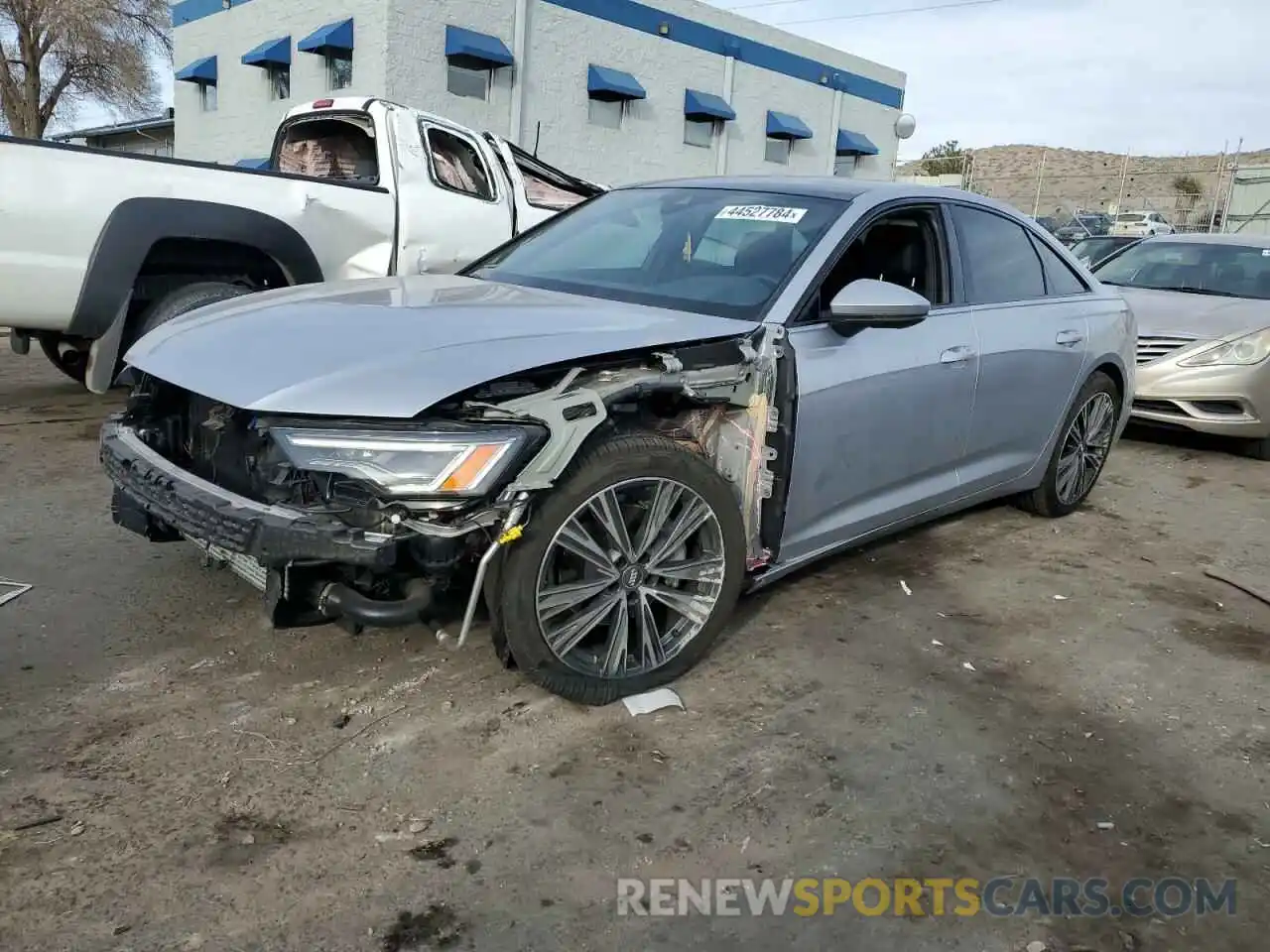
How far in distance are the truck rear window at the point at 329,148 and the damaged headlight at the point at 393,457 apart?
199 inches

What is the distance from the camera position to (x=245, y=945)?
2.12 meters

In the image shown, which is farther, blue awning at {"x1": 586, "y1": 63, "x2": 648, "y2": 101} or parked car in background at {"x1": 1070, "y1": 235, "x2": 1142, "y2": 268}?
blue awning at {"x1": 586, "y1": 63, "x2": 648, "y2": 101}

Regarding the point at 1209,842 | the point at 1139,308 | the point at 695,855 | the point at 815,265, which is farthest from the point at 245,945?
the point at 1139,308

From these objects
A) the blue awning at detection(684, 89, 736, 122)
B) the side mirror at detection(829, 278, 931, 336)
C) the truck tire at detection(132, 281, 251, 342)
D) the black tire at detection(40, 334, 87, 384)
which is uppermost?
the blue awning at detection(684, 89, 736, 122)

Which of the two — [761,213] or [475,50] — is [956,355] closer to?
[761,213]

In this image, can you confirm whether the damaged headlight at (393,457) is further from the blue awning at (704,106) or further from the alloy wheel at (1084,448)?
the blue awning at (704,106)

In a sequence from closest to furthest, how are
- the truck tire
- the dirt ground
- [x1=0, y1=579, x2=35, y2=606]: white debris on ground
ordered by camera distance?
the dirt ground < [x1=0, y1=579, x2=35, y2=606]: white debris on ground < the truck tire

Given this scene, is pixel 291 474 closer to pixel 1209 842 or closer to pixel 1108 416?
pixel 1209 842

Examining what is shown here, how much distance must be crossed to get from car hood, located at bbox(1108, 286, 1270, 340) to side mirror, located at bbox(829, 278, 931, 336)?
461 centimetres

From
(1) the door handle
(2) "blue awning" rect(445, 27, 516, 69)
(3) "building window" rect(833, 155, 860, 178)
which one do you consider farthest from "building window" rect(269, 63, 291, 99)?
(1) the door handle

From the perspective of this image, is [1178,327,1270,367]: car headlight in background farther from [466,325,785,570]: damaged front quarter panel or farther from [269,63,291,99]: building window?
[269,63,291,99]: building window

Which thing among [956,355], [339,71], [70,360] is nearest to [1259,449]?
[956,355]

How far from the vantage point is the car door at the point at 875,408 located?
3.54 metres

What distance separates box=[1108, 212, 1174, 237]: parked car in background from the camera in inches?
1243
